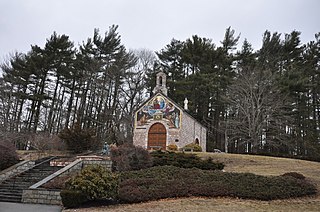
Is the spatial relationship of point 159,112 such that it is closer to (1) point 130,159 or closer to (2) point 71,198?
(1) point 130,159

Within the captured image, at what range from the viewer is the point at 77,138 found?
24438 millimetres

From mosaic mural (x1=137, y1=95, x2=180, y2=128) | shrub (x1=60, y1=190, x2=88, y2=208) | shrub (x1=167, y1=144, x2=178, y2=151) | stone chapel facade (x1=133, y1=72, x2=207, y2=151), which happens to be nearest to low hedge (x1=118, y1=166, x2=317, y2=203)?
shrub (x1=60, y1=190, x2=88, y2=208)

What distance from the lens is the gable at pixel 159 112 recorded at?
2858 cm

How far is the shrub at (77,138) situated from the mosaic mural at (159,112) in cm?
608

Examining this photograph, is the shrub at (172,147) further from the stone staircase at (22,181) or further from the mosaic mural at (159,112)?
the stone staircase at (22,181)

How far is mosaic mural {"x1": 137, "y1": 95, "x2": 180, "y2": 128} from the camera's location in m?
28.6

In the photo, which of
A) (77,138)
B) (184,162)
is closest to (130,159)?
(184,162)

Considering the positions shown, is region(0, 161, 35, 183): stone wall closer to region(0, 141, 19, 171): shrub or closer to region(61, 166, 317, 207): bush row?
region(0, 141, 19, 171): shrub

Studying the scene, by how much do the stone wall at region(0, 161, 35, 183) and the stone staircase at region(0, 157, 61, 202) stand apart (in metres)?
0.35

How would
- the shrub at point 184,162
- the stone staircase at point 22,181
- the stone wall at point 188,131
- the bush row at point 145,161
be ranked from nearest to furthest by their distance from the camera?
1. the stone staircase at point 22,181
2. the bush row at point 145,161
3. the shrub at point 184,162
4. the stone wall at point 188,131

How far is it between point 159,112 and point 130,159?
1259 cm

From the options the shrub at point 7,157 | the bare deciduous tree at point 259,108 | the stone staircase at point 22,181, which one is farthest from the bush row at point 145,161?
the bare deciduous tree at point 259,108

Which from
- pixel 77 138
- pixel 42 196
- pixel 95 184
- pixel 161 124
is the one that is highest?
pixel 161 124

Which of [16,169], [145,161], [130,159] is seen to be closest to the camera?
[130,159]
